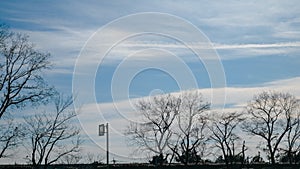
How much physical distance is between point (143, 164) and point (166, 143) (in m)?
12.0

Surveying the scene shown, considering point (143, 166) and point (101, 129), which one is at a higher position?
point (101, 129)

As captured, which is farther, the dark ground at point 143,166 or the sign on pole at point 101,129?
the dark ground at point 143,166

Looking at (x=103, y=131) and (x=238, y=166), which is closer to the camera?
(x=103, y=131)

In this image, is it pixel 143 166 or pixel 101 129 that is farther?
pixel 143 166

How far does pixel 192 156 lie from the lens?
3014 inches

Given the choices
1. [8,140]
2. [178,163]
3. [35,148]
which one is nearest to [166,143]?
[178,163]

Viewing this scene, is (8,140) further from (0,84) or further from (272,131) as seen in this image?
(272,131)

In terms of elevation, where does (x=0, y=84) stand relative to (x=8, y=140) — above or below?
above

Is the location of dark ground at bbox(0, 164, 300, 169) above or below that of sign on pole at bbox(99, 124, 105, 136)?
below

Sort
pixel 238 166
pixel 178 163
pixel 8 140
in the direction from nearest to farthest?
pixel 8 140 → pixel 178 163 → pixel 238 166

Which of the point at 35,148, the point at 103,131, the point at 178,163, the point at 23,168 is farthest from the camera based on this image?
the point at 178,163

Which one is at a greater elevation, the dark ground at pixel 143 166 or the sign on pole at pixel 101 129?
the sign on pole at pixel 101 129

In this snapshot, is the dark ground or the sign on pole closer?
the sign on pole

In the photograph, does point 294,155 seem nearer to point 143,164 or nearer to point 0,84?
point 143,164
